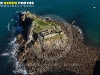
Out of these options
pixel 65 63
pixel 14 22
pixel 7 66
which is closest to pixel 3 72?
pixel 7 66

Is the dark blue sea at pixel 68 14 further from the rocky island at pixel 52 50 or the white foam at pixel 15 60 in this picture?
the rocky island at pixel 52 50

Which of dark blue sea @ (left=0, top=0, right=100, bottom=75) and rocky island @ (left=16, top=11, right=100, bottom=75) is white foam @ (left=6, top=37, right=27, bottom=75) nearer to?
rocky island @ (left=16, top=11, right=100, bottom=75)

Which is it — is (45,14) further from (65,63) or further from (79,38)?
(65,63)

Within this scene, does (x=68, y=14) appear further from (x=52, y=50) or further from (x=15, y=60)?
(x=15, y=60)

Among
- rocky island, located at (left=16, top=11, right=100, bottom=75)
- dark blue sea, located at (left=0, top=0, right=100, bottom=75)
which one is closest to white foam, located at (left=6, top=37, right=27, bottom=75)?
rocky island, located at (left=16, top=11, right=100, bottom=75)

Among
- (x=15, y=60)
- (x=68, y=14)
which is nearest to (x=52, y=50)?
(x=15, y=60)

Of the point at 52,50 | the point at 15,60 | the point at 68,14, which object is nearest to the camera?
the point at 15,60
